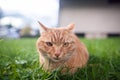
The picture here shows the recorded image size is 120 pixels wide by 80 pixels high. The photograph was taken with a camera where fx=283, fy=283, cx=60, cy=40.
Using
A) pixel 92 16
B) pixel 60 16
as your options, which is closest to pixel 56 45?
pixel 60 16

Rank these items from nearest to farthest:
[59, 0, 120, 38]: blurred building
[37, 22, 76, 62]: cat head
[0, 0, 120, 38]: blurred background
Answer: [37, 22, 76, 62]: cat head
[0, 0, 120, 38]: blurred background
[59, 0, 120, 38]: blurred building

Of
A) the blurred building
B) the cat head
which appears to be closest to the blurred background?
the blurred building

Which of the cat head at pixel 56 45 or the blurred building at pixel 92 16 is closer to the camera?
the cat head at pixel 56 45

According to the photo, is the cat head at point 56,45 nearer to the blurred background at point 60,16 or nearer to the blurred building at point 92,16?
the blurred background at point 60,16

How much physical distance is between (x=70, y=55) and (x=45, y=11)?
557 mm

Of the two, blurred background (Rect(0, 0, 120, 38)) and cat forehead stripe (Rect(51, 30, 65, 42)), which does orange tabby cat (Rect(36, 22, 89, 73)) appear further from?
blurred background (Rect(0, 0, 120, 38))

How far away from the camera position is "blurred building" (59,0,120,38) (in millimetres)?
1786

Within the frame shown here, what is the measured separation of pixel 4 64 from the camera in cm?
104

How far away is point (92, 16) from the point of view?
1969 mm

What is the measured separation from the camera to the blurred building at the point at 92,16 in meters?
1.79

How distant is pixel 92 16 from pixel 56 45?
100cm

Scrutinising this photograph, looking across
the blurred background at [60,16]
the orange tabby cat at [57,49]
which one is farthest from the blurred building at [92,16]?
the orange tabby cat at [57,49]

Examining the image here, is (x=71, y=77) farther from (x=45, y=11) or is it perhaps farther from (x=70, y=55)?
(x=45, y=11)

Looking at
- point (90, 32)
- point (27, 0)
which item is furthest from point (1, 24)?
point (90, 32)
